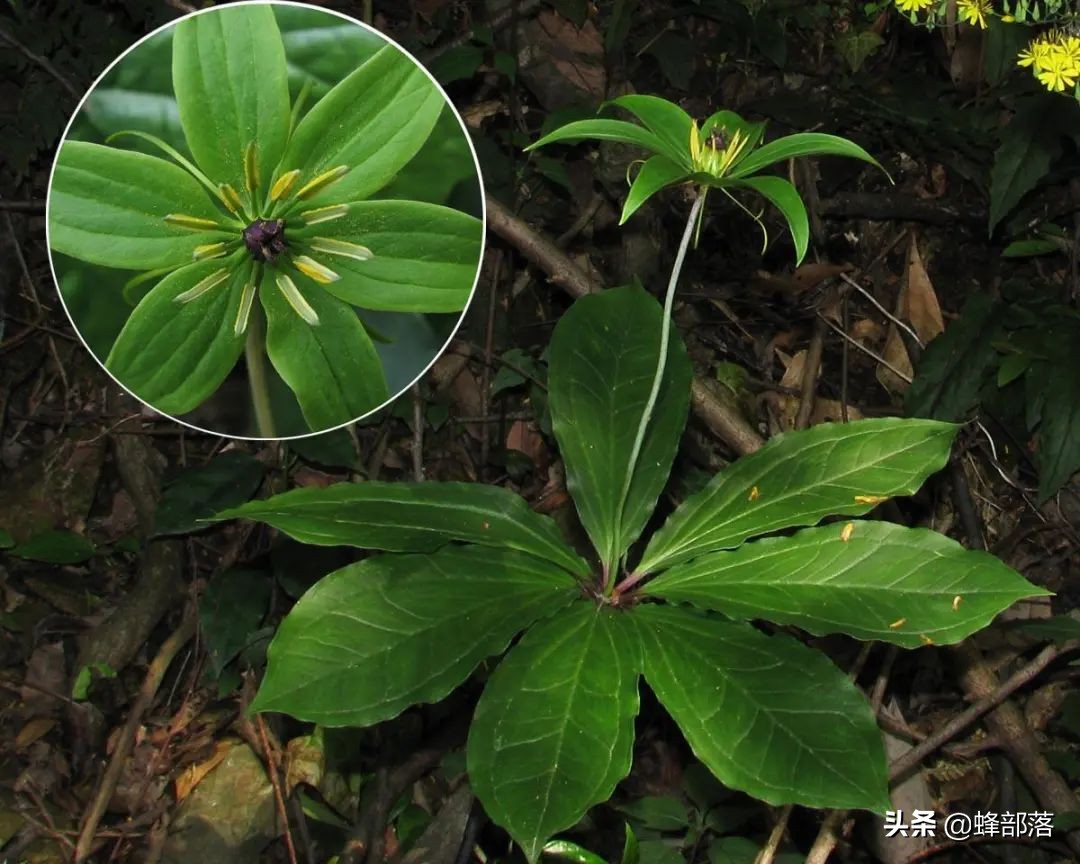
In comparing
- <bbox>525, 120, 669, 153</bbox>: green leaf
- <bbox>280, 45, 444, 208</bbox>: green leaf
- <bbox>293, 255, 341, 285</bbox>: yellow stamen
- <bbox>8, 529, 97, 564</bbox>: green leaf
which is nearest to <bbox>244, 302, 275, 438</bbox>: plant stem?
<bbox>293, 255, 341, 285</bbox>: yellow stamen

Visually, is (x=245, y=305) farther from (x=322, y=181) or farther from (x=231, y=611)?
(x=231, y=611)

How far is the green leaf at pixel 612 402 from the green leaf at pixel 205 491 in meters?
0.87

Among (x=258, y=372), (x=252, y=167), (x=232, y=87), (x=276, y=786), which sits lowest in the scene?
(x=276, y=786)

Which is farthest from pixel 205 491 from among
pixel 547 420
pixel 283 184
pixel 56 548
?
pixel 283 184

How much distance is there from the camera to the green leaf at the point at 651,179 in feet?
4.94

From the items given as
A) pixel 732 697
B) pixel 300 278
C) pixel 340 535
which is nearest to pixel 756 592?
pixel 732 697

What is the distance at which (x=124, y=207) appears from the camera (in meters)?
1.62

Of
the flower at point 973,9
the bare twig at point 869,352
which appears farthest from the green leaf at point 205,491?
the flower at point 973,9

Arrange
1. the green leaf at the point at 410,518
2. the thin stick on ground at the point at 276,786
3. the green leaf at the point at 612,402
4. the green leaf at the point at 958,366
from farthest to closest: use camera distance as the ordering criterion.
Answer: the green leaf at the point at 958,366 → the thin stick on ground at the point at 276,786 → the green leaf at the point at 612,402 → the green leaf at the point at 410,518

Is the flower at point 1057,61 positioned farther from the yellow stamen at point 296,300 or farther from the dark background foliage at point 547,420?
the yellow stamen at point 296,300

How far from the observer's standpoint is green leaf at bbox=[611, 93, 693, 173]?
167 centimetres

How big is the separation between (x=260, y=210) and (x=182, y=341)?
25cm

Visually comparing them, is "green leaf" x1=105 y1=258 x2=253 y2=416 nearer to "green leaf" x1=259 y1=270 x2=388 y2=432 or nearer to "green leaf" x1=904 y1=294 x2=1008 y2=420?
"green leaf" x1=259 y1=270 x2=388 y2=432

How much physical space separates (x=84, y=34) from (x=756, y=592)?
218cm
